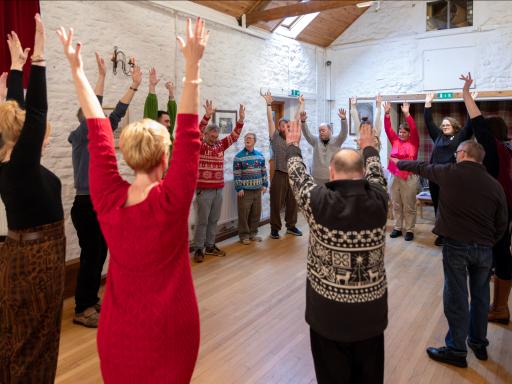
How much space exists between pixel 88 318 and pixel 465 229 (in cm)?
303

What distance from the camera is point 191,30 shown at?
1312 mm

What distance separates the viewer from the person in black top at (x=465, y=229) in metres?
2.66

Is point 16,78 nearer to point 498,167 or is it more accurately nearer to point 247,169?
point 498,167

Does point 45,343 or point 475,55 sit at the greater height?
point 475,55

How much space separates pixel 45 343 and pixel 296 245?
4257 mm

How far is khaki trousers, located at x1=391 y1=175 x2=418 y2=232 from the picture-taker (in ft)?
21.0

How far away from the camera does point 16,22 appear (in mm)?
3633

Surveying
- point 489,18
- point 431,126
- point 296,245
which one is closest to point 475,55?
point 489,18

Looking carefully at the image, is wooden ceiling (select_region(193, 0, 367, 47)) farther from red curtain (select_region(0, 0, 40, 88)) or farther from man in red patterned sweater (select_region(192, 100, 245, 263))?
red curtain (select_region(0, 0, 40, 88))

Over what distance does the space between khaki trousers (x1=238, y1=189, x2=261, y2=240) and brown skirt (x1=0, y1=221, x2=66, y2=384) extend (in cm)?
411

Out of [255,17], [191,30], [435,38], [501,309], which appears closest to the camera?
[191,30]

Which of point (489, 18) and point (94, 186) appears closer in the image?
point (94, 186)

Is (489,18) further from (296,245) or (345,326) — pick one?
(345,326)

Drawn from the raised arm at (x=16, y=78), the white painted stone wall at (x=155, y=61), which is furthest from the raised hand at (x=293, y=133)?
the white painted stone wall at (x=155, y=61)
